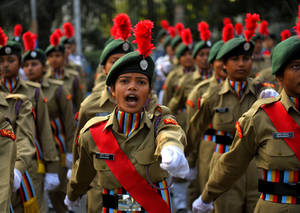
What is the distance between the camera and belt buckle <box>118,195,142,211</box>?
3.83 metres

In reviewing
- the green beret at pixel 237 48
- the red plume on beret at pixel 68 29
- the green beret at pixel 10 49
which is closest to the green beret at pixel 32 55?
the green beret at pixel 10 49

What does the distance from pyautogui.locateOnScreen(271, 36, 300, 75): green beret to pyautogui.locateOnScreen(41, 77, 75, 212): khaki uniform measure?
4118mm

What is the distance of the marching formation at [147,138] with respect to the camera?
12.5 feet

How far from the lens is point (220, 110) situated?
5961 mm

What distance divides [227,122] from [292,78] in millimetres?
2058

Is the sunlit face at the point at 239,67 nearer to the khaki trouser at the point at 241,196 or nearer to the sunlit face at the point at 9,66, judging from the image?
the khaki trouser at the point at 241,196

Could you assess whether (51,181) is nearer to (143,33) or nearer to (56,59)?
(143,33)

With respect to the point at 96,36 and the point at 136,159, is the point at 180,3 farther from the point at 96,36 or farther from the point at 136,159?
the point at 136,159

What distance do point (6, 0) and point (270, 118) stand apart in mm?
19438

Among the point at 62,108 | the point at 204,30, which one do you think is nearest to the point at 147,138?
the point at 62,108

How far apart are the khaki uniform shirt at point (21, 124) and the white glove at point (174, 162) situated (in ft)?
6.89

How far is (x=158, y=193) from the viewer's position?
387 centimetres

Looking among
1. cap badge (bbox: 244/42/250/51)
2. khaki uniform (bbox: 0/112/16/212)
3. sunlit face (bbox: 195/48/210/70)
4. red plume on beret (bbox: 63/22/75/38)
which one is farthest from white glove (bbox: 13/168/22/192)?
red plume on beret (bbox: 63/22/75/38)

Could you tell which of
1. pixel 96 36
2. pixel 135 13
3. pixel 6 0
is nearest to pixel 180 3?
pixel 135 13
